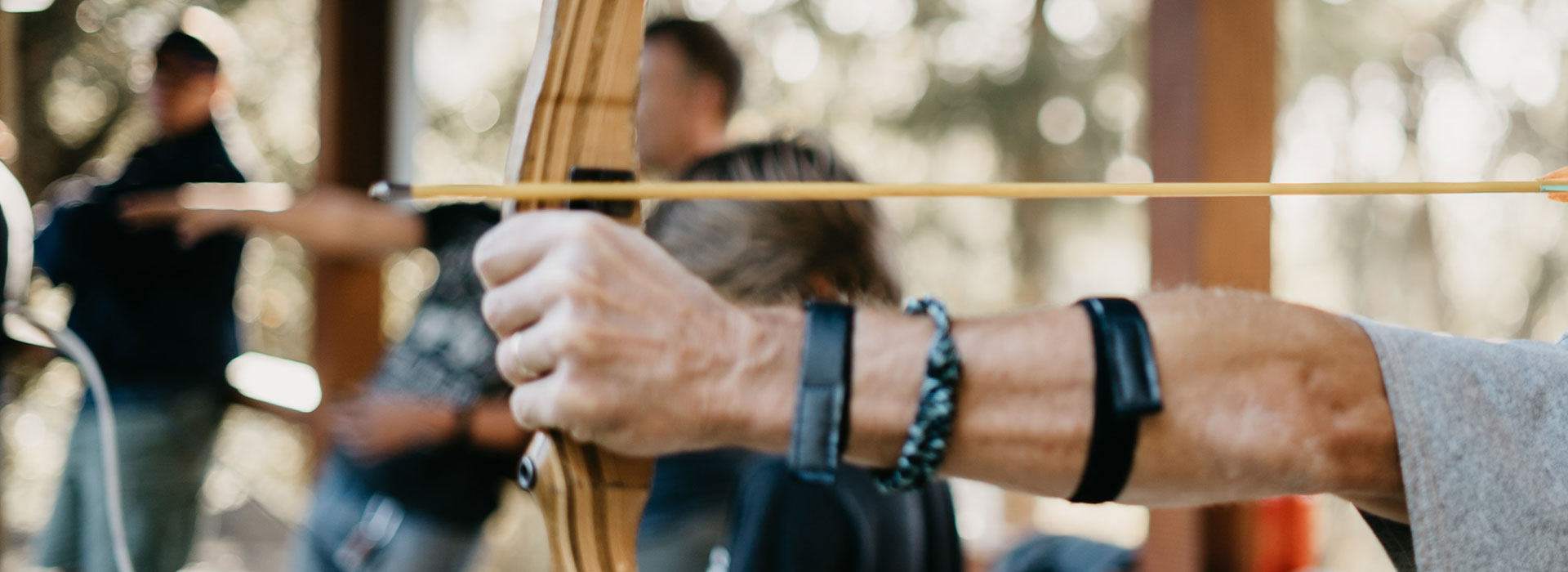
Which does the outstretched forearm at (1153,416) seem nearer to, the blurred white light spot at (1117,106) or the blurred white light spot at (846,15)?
the blurred white light spot at (1117,106)

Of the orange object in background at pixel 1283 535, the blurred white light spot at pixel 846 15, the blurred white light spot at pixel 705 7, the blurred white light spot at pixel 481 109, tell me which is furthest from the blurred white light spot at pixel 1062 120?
the orange object in background at pixel 1283 535

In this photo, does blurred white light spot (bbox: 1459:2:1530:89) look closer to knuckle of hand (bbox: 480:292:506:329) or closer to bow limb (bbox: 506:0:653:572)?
bow limb (bbox: 506:0:653:572)

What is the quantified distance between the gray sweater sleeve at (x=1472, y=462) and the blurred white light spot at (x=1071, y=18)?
6226 millimetres

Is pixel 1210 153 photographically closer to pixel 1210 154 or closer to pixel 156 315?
pixel 1210 154

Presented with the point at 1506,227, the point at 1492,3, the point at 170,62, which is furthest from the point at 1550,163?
the point at 170,62

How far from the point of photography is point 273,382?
2090 mm

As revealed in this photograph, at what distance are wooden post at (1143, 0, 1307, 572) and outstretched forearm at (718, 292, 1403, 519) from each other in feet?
3.03

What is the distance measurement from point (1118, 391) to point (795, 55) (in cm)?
644

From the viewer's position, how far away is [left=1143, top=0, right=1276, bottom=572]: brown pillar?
1.58 meters

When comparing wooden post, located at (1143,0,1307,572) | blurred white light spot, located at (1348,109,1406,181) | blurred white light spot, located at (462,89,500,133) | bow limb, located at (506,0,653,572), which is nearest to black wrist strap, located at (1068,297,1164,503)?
bow limb, located at (506,0,653,572)

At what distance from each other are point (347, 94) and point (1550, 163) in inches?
255

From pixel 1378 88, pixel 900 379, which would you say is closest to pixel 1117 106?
pixel 1378 88

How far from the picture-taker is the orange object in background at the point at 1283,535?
172 cm

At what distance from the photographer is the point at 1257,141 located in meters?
1.62
